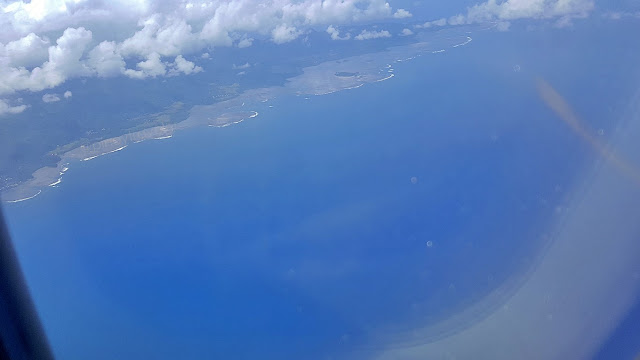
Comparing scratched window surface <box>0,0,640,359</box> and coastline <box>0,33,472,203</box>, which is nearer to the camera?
scratched window surface <box>0,0,640,359</box>

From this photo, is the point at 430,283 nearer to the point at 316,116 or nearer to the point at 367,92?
the point at 316,116

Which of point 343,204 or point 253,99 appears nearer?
point 343,204

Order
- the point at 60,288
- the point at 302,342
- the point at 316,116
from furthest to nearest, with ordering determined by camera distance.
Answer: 1. the point at 316,116
2. the point at 60,288
3. the point at 302,342

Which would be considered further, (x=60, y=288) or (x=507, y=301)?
(x=60, y=288)

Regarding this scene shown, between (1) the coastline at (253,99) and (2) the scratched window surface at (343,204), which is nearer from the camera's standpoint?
(2) the scratched window surface at (343,204)

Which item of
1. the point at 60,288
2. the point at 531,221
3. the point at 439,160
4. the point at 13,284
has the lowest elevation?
the point at 439,160

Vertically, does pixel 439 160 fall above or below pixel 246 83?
below

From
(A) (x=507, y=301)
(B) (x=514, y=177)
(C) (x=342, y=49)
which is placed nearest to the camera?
(A) (x=507, y=301)

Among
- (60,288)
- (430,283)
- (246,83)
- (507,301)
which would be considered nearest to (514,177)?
(430,283)
